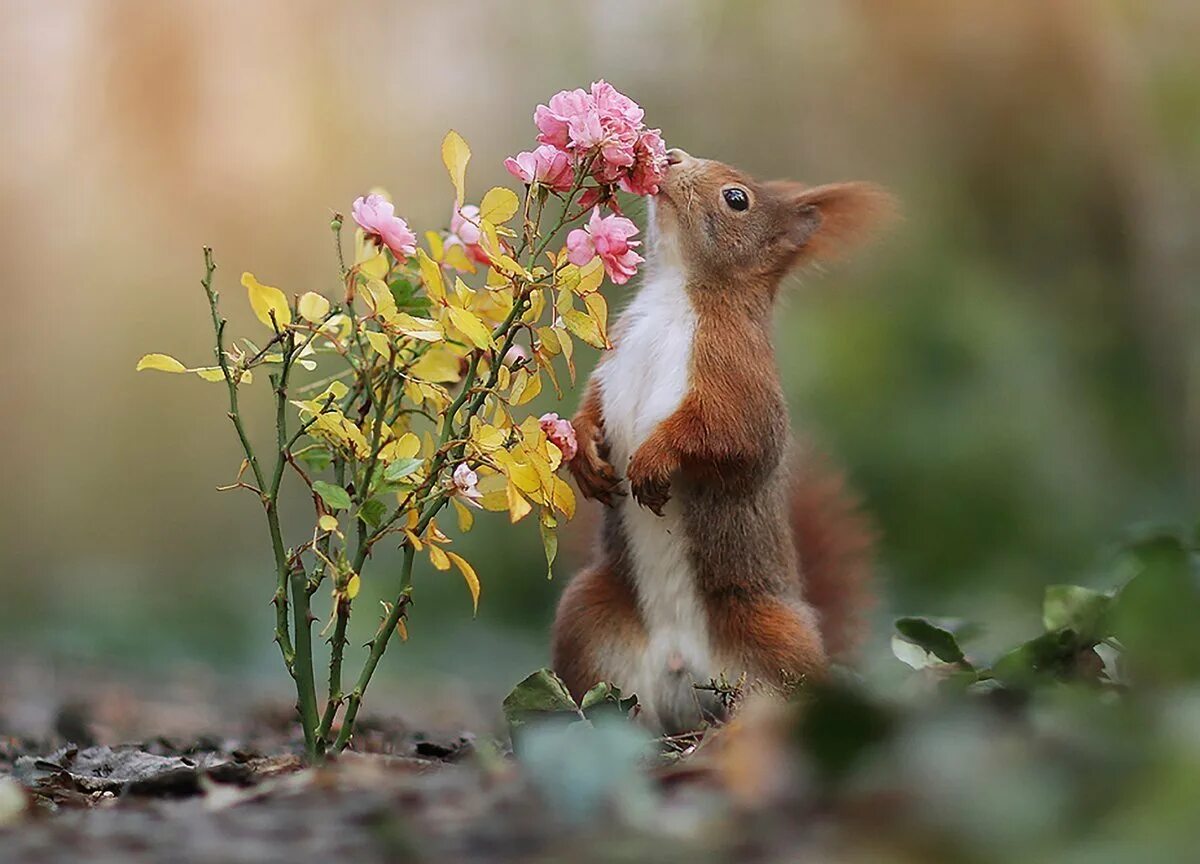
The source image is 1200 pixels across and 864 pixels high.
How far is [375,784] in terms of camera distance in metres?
1.68

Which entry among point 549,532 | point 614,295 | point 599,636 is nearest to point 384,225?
point 549,532

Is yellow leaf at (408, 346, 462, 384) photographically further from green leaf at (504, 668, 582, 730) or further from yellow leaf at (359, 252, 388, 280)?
green leaf at (504, 668, 582, 730)

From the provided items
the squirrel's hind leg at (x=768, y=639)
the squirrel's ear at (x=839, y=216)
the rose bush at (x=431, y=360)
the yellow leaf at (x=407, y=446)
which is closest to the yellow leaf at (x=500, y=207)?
the rose bush at (x=431, y=360)

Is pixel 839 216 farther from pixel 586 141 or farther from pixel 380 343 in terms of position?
pixel 380 343

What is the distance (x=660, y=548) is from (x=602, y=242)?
0.63 metres

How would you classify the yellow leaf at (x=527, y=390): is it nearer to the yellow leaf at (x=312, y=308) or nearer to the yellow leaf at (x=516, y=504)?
the yellow leaf at (x=516, y=504)

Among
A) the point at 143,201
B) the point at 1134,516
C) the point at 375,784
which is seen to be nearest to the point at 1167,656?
the point at 375,784

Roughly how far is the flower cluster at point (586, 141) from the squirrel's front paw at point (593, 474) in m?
0.54

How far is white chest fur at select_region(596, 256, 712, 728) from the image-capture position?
2.52m

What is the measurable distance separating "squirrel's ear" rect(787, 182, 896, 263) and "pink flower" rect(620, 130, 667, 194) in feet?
2.33

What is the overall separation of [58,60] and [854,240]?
6.42 m

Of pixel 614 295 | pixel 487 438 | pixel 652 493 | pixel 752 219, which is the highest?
pixel 614 295

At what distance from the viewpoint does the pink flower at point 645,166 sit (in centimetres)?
218

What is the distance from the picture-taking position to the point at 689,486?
99.9 inches
